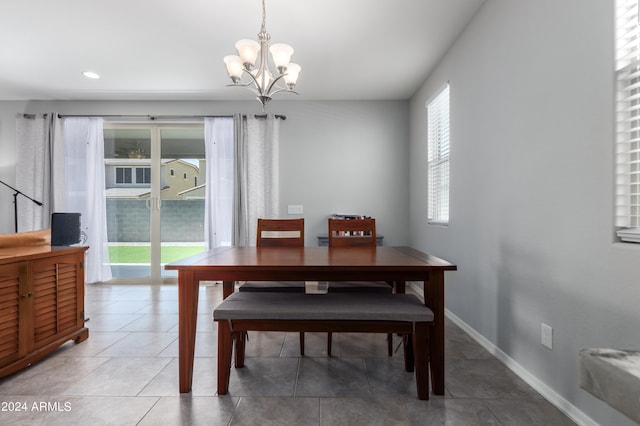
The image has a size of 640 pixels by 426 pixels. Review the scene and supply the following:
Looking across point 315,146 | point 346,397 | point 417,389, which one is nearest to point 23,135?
point 315,146

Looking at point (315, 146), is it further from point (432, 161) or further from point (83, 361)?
point (83, 361)

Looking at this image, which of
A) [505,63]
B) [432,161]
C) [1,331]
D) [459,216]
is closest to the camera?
[1,331]

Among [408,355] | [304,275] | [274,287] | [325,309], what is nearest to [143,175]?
[274,287]

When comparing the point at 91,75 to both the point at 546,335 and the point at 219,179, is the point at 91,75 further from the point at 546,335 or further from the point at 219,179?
the point at 546,335

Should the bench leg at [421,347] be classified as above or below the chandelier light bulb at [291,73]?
below

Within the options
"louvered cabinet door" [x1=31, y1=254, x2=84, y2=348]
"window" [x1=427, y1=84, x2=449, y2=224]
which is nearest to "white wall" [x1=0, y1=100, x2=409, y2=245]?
"window" [x1=427, y1=84, x2=449, y2=224]

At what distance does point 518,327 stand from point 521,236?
1.81ft

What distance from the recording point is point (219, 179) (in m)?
4.07

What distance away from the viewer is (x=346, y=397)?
161 centimetres

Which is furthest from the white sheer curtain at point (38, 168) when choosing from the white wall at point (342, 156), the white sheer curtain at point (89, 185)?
the white wall at point (342, 156)

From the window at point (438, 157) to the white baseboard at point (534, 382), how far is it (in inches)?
42.1

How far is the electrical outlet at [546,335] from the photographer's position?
155 centimetres

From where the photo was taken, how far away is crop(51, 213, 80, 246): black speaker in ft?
7.66

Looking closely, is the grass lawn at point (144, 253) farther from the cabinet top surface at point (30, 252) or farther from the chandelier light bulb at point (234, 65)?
the chandelier light bulb at point (234, 65)
